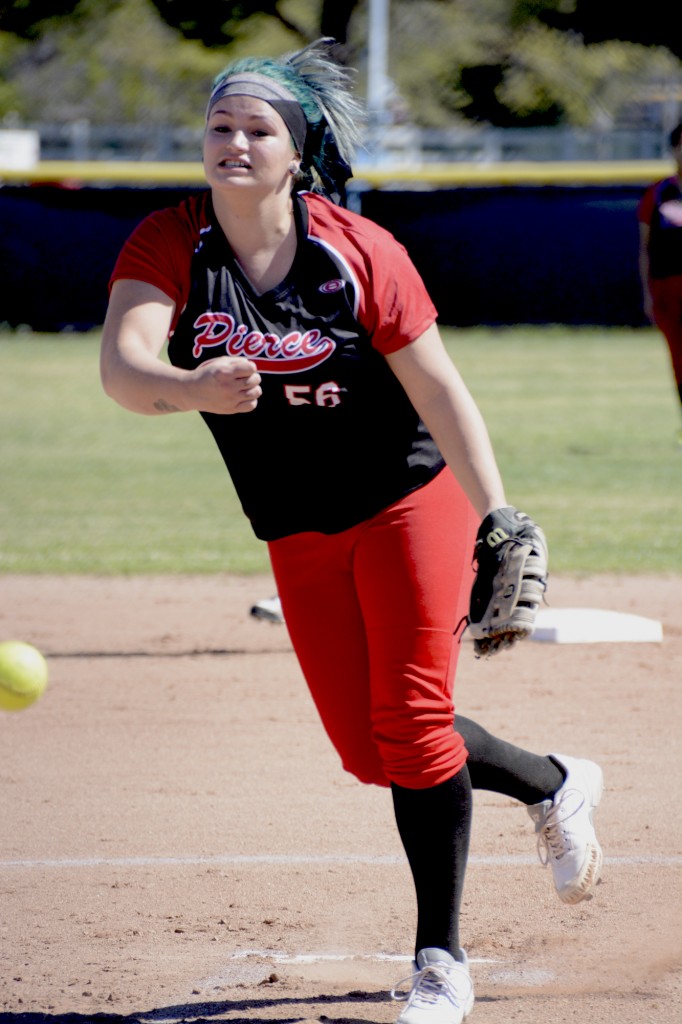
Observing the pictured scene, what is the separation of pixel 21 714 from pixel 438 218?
13999 millimetres

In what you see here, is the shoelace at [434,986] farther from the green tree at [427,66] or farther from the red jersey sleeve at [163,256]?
the green tree at [427,66]

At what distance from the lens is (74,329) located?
19.2 meters

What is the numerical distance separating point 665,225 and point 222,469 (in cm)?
498

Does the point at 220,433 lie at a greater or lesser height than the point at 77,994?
greater

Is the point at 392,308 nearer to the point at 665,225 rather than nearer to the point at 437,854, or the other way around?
the point at 437,854

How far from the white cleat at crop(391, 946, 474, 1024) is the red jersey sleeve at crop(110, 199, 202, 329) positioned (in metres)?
1.41

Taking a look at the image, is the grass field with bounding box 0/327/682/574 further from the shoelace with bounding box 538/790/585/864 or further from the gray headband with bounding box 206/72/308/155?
the gray headband with bounding box 206/72/308/155

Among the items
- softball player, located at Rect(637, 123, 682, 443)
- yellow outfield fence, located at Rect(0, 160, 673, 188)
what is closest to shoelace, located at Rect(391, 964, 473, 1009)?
softball player, located at Rect(637, 123, 682, 443)

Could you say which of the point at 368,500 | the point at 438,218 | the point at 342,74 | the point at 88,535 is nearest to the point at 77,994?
the point at 368,500

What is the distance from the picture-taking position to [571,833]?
3184mm

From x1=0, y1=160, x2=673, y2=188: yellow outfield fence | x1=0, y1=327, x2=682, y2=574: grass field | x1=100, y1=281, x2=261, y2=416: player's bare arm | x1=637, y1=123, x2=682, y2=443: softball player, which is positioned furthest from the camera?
x1=0, y1=160, x2=673, y2=188: yellow outfield fence

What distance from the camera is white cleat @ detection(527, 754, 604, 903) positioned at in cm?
314

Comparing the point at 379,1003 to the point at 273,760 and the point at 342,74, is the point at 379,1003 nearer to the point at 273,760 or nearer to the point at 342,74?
the point at 273,760

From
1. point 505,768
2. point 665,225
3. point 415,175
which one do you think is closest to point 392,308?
point 505,768
